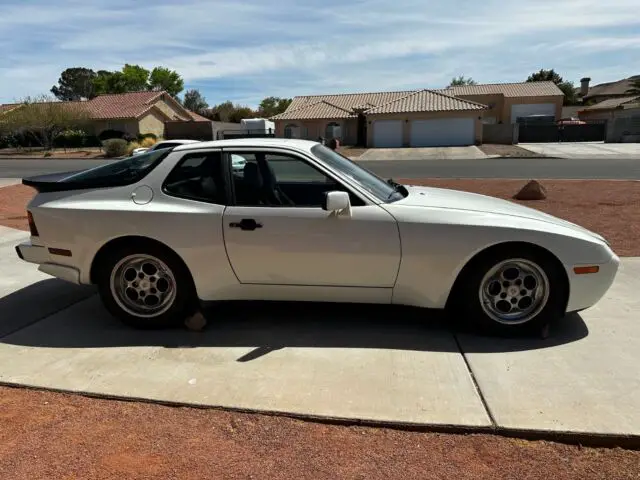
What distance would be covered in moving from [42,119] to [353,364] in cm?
5116

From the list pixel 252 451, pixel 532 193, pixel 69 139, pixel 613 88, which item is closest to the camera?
pixel 252 451

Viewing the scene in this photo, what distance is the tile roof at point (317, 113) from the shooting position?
46719mm

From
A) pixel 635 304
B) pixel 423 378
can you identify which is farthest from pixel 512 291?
pixel 635 304

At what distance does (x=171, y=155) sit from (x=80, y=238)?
995mm

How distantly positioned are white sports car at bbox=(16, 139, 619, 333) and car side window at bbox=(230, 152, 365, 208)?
12 millimetres

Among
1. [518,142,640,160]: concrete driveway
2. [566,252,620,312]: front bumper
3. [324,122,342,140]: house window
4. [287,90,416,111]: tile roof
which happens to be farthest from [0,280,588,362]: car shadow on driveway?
[287,90,416,111]: tile roof

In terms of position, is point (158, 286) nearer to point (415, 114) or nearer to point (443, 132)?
point (415, 114)

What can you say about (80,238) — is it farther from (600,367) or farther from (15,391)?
(600,367)

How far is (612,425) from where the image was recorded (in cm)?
280

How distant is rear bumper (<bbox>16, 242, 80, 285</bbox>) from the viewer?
4.25 metres

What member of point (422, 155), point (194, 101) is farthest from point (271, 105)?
point (422, 155)

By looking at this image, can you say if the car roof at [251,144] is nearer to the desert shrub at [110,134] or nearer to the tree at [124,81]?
the desert shrub at [110,134]

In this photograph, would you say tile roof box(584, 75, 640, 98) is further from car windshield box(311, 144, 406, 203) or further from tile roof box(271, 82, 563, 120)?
car windshield box(311, 144, 406, 203)

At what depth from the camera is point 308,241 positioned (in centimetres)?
388
